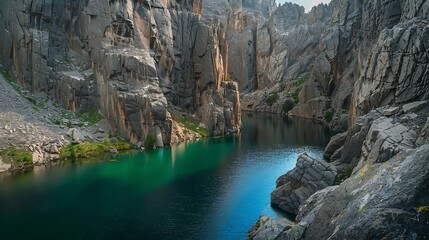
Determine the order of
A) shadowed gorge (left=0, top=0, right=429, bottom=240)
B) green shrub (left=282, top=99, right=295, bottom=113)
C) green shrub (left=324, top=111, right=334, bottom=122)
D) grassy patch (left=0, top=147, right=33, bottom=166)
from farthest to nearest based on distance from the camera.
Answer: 1. green shrub (left=282, top=99, right=295, bottom=113)
2. green shrub (left=324, top=111, right=334, bottom=122)
3. grassy patch (left=0, top=147, right=33, bottom=166)
4. shadowed gorge (left=0, top=0, right=429, bottom=240)

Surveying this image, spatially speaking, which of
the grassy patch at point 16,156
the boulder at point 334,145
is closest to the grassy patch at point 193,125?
the boulder at point 334,145

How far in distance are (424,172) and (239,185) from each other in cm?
3447

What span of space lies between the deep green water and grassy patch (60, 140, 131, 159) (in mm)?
3762

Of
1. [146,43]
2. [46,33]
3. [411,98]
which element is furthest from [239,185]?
[46,33]

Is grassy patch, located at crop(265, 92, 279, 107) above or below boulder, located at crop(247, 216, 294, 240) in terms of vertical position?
above

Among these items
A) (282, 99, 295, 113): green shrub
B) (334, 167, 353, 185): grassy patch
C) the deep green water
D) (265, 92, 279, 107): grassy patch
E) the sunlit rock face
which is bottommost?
the deep green water

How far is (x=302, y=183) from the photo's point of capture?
156 feet

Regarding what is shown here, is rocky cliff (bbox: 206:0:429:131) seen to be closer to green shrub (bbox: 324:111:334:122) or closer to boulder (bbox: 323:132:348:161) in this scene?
green shrub (bbox: 324:111:334:122)

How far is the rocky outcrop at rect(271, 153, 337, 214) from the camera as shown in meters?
46.6

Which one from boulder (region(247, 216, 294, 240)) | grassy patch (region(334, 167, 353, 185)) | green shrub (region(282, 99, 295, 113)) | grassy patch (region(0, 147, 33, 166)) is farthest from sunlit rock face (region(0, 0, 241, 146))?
green shrub (region(282, 99, 295, 113))

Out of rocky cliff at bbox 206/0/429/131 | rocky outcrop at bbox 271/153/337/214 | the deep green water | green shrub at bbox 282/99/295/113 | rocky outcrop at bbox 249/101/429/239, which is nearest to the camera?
rocky outcrop at bbox 249/101/429/239

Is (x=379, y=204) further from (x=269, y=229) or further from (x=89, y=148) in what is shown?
(x=89, y=148)

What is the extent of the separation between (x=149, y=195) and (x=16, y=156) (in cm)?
2408

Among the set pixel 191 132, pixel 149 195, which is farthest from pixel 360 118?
pixel 191 132
